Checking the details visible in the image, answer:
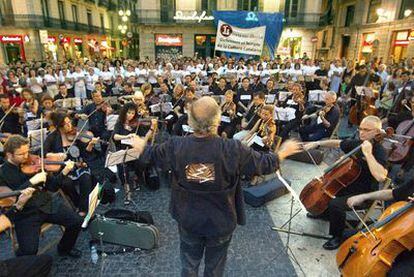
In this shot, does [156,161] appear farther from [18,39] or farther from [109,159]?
[18,39]

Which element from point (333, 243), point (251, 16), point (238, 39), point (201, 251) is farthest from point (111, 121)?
point (251, 16)

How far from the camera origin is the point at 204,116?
222 centimetres

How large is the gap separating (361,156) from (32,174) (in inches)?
166

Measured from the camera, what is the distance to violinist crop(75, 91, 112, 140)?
675cm

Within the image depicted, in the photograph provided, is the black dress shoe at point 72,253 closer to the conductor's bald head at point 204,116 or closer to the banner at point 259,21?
the conductor's bald head at point 204,116

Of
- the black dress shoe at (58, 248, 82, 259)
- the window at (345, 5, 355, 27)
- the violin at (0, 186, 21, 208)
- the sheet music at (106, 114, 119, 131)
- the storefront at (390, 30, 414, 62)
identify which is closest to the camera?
the violin at (0, 186, 21, 208)

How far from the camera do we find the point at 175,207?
2.52 meters

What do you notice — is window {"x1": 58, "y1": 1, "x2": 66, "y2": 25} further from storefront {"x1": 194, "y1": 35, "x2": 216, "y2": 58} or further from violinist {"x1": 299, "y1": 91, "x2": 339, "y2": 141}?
violinist {"x1": 299, "y1": 91, "x2": 339, "y2": 141}

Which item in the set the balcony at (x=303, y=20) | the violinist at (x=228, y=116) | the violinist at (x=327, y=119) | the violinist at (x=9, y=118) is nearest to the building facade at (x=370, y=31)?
the balcony at (x=303, y=20)

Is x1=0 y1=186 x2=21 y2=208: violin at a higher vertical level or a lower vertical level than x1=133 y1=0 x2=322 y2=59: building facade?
lower

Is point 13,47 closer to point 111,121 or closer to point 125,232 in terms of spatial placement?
point 111,121

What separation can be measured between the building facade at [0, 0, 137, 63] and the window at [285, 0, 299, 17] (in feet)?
51.3

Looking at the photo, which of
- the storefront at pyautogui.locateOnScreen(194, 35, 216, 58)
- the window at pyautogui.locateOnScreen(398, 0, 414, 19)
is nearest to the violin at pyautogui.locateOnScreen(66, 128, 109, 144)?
the storefront at pyautogui.locateOnScreen(194, 35, 216, 58)

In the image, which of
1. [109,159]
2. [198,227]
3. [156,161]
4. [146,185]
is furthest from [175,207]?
[146,185]
